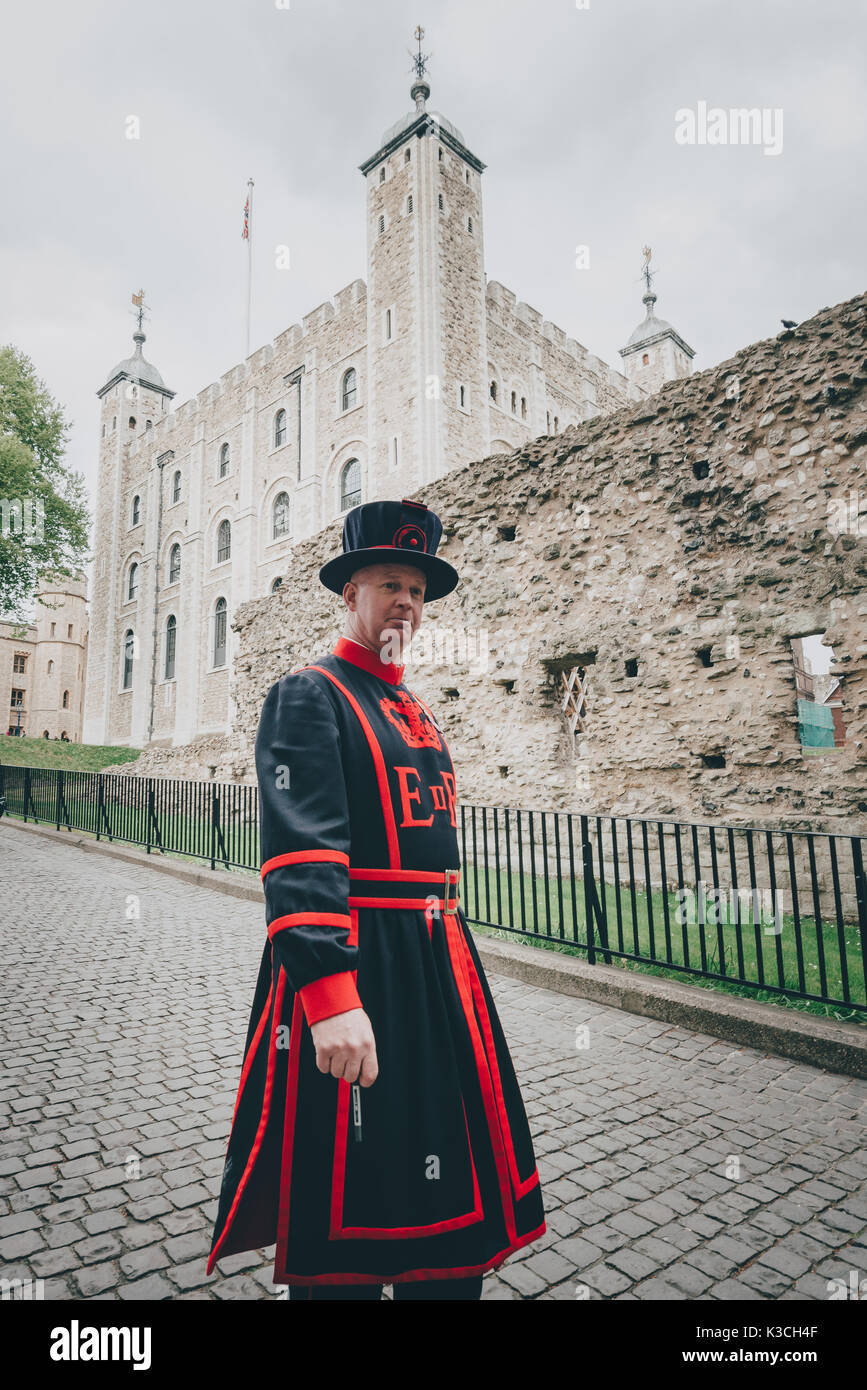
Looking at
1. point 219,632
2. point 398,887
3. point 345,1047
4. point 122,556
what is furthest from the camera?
point 122,556

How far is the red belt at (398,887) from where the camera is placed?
1.67m

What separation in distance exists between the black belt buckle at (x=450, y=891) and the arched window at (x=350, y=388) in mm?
25824

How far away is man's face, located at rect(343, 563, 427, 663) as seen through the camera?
1913mm

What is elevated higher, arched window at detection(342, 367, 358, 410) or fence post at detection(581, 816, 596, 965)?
arched window at detection(342, 367, 358, 410)

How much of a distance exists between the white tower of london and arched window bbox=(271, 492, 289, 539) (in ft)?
0.31

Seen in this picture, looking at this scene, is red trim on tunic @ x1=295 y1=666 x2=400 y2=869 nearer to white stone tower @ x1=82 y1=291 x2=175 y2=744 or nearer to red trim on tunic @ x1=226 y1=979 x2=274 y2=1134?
red trim on tunic @ x1=226 y1=979 x2=274 y2=1134

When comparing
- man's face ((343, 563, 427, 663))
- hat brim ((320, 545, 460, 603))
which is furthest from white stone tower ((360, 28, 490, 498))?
man's face ((343, 563, 427, 663))

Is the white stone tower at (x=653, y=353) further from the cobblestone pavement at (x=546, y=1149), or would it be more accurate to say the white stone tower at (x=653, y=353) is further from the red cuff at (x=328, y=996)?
the red cuff at (x=328, y=996)

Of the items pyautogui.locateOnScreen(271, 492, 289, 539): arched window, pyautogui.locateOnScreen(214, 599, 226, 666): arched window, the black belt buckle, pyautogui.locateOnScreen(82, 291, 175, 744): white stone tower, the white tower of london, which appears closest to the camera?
the black belt buckle

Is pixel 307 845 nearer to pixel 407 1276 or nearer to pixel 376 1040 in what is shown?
pixel 376 1040

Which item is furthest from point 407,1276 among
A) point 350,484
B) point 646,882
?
point 350,484

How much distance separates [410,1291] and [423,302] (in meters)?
24.6

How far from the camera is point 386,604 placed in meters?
1.91

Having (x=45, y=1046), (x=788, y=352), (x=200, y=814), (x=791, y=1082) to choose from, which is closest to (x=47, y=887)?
(x=200, y=814)
